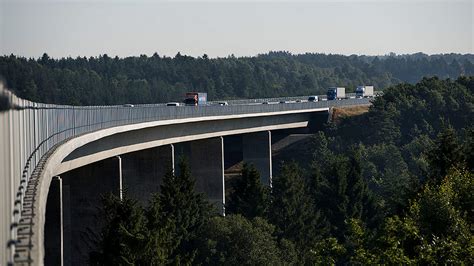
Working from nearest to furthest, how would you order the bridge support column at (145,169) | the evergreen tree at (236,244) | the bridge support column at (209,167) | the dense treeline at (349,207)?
the dense treeline at (349,207), the evergreen tree at (236,244), the bridge support column at (145,169), the bridge support column at (209,167)

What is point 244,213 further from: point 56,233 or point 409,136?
point 409,136

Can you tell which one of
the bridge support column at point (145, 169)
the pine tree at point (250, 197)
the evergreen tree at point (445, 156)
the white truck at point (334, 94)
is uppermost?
the white truck at point (334, 94)

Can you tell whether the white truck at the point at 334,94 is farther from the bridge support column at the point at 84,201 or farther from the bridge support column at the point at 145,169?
the bridge support column at the point at 84,201

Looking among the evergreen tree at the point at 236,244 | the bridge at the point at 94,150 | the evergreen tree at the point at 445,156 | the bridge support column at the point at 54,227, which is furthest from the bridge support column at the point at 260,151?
the bridge support column at the point at 54,227

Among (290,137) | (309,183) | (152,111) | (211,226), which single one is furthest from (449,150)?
(290,137)

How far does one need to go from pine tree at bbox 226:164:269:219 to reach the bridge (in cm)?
449

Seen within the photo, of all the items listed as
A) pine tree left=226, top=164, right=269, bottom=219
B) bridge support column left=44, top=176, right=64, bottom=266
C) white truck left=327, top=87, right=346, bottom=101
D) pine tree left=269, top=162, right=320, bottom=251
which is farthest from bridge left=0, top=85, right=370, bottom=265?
white truck left=327, top=87, right=346, bottom=101

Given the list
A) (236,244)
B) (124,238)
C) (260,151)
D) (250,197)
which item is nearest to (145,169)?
(250,197)

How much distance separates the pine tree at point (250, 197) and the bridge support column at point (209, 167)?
12500 millimetres

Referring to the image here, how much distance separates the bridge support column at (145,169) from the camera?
232 ft

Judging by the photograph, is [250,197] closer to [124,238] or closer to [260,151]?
[260,151]

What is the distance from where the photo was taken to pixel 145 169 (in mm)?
71438

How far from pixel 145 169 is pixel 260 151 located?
98.5 ft

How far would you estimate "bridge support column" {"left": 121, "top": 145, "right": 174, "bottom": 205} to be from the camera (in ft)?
232
